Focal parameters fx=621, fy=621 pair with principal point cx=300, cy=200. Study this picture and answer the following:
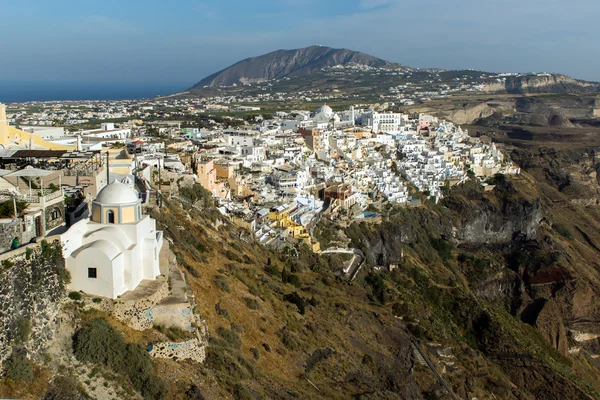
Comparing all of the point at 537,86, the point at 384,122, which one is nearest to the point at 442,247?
the point at 384,122

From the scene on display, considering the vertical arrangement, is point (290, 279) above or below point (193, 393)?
below

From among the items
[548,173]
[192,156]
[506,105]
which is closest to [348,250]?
[192,156]

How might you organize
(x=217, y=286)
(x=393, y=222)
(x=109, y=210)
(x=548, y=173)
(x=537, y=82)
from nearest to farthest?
(x=109, y=210) → (x=217, y=286) → (x=393, y=222) → (x=548, y=173) → (x=537, y=82)

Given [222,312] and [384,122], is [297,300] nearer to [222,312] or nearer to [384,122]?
[222,312]

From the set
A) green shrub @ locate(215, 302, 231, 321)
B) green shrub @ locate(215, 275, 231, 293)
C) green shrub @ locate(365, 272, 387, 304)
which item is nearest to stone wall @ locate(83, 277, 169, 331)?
green shrub @ locate(215, 302, 231, 321)

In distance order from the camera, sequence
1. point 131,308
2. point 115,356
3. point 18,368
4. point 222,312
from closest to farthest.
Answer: point 18,368
point 115,356
point 131,308
point 222,312

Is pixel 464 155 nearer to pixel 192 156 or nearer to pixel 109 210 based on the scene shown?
pixel 192 156
